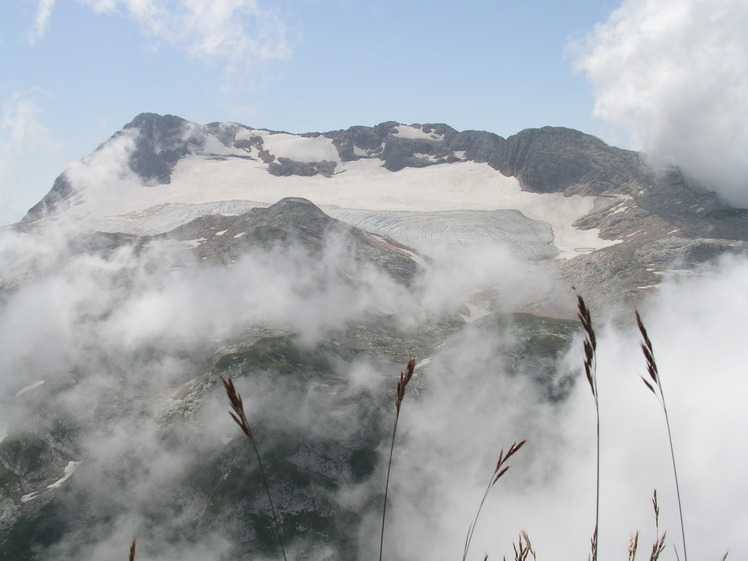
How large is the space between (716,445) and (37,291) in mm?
151571

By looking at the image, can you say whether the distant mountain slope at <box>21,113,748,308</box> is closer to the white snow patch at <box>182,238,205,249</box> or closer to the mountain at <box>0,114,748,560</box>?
the mountain at <box>0,114,748,560</box>

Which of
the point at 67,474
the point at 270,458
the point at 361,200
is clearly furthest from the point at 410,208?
the point at 67,474

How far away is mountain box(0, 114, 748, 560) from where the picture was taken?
7625 centimetres

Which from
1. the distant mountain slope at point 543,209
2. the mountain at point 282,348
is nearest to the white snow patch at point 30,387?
the mountain at point 282,348

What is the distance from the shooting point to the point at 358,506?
78.0 meters

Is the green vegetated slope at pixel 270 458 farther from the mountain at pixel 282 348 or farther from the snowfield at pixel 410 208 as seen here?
the snowfield at pixel 410 208

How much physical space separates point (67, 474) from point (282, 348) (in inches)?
1282

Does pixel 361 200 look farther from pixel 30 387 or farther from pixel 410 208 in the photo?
pixel 30 387

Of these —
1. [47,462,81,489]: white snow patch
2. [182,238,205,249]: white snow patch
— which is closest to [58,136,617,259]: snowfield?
[182,238,205,249]: white snow patch

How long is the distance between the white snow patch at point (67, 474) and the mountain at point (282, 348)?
55 cm

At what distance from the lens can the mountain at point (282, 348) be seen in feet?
250

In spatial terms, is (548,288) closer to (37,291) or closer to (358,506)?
(358,506)

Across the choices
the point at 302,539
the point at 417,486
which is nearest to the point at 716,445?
the point at 417,486

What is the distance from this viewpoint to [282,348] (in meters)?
90.2
